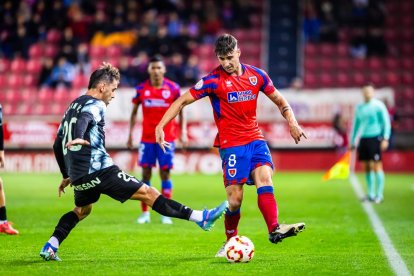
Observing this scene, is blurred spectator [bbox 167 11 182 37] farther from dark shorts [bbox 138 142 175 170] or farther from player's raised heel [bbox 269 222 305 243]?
player's raised heel [bbox 269 222 305 243]

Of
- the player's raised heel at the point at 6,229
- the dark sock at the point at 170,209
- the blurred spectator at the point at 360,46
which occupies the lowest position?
the player's raised heel at the point at 6,229

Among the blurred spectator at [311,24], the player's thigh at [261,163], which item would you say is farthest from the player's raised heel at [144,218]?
the blurred spectator at [311,24]

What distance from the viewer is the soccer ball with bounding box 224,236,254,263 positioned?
29.2 ft

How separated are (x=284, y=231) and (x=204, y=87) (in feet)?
5.66

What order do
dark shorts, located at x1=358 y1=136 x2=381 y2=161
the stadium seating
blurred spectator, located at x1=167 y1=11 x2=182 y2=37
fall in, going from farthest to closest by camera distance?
1. blurred spectator, located at x1=167 y1=11 x2=182 y2=37
2. the stadium seating
3. dark shorts, located at x1=358 y1=136 x2=381 y2=161

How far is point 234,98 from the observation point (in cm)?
934

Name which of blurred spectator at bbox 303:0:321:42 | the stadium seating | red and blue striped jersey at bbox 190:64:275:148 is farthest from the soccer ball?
blurred spectator at bbox 303:0:321:42

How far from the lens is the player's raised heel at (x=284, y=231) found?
8707 mm

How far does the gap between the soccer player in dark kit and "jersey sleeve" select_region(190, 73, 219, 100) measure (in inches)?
33.0

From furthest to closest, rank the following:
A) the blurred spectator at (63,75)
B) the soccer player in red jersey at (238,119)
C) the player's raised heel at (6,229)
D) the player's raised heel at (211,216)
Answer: the blurred spectator at (63,75), the player's raised heel at (6,229), the soccer player in red jersey at (238,119), the player's raised heel at (211,216)

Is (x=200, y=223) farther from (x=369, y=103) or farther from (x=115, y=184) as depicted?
(x=369, y=103)

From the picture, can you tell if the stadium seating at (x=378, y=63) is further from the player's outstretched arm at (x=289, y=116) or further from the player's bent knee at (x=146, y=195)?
the player's bent knee at (x=146, y=195)

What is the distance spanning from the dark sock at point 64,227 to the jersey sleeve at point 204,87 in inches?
69.9

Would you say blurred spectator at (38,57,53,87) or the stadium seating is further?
blurred spectator at (38,57,53,87)
